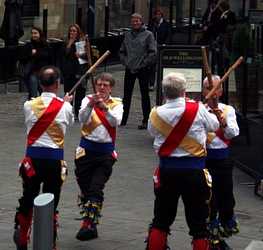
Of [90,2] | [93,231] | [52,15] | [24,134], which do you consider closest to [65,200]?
[93,231]

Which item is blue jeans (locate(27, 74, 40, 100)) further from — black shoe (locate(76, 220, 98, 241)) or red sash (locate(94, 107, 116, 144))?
black shoe (locate(76, 220, 98, 241))

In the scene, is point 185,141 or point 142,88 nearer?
point 185,141

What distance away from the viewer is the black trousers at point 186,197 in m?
7.63

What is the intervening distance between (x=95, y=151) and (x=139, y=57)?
6992 millimetres

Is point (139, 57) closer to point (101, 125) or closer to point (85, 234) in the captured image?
point (101, 125)

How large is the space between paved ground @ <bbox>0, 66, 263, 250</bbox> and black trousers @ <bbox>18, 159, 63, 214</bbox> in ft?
2.18

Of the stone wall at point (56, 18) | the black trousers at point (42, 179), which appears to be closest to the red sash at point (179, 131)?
the black trousers at point (42, 179)

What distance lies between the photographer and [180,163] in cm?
766

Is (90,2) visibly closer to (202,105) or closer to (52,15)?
(52,15)

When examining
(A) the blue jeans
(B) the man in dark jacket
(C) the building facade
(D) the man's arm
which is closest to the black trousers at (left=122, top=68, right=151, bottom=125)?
(B) the man in dark jacket

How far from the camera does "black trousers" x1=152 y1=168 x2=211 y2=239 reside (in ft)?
25.0

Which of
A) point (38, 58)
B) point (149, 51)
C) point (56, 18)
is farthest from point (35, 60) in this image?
point (56, 18)

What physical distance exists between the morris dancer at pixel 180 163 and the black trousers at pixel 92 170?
1.52 metres

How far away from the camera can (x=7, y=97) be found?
2000 cm
